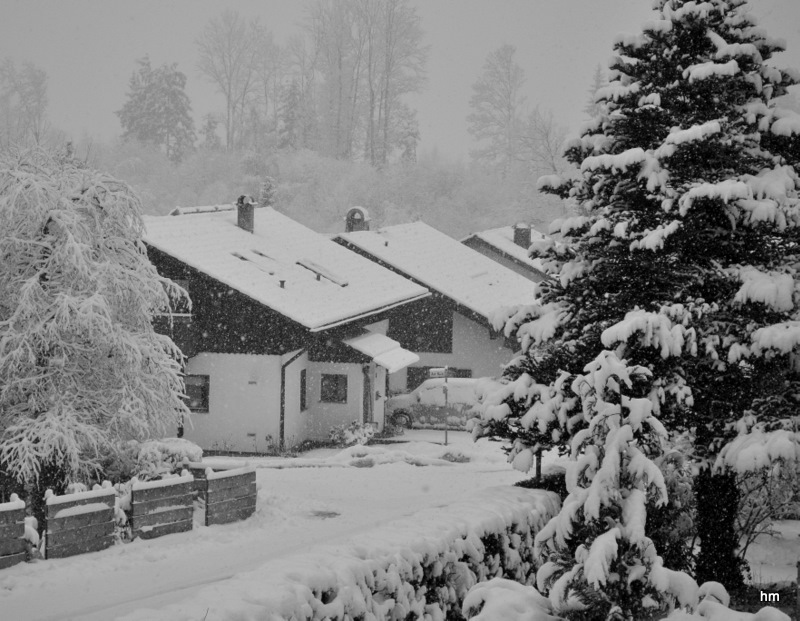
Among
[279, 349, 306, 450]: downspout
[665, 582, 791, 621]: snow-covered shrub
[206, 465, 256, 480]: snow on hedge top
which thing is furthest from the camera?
[279, 349, 306, 450]: downspout

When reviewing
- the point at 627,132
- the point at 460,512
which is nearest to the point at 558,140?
the point at 627,132

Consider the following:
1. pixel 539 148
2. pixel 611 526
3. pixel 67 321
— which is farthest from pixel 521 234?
pixel 611 526

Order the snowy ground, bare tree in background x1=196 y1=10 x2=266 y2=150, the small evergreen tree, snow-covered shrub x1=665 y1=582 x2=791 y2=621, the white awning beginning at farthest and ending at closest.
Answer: bare tree in background x1=196 y1=10 x2=266 y2=150 < the small evergreen tree < the white awning < the snowy ground < snow-covered shrub x1=665 y1=582 x2=791 y2=621

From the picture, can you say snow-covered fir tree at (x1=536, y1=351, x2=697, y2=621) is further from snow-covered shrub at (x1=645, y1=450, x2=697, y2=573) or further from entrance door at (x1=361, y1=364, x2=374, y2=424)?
entrance door at (x1=361, y1=364, x2=374, y2=424)

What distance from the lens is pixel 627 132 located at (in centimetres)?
1231

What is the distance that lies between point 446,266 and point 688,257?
26.3 m

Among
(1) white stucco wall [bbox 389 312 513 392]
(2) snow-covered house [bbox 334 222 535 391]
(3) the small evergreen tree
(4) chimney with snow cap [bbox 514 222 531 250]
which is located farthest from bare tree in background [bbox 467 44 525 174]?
(1) white stucco wall [bbox 389 312 513 392]

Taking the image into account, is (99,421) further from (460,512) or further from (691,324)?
(691,324)

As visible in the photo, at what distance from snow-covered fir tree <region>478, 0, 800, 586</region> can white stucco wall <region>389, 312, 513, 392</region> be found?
21596 mm

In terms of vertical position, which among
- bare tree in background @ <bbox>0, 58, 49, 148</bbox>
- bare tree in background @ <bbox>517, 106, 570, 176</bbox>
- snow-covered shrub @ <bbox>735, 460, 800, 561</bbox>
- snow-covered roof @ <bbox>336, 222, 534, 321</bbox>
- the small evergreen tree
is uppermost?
bare tree in background @ <bbox>0, 58, 49, 148</bbox>

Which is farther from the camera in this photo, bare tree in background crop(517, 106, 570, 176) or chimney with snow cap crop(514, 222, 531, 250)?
bare tree in background crop(517, 106, 570, 176)

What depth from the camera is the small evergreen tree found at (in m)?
78.8

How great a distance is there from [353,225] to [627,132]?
2898 cm

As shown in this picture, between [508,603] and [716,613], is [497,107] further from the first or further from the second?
[716,613]
